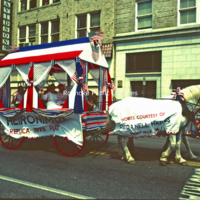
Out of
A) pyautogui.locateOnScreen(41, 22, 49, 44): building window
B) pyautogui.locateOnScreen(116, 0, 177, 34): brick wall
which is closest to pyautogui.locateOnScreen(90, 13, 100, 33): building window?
pyautogui.locateOnScreen(116, 0, 177, 34): brick wall

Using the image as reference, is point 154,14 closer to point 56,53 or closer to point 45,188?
point 56,53

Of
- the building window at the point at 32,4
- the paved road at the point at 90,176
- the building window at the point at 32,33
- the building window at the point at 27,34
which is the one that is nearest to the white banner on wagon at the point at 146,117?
the paved road at the point at 90,176

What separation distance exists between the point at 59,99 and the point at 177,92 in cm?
401

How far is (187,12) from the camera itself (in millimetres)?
14469

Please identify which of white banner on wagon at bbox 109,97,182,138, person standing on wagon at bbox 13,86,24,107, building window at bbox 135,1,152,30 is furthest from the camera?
building window at bbox 135,1,152,30

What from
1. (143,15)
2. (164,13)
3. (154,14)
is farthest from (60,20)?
(164,13)

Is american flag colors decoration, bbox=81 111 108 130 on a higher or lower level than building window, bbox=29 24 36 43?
lower

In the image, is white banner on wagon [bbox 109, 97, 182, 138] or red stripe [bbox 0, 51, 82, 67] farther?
red stripe [bbox 0, 51, 82, 67]

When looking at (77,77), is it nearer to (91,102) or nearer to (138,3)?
(91,102)

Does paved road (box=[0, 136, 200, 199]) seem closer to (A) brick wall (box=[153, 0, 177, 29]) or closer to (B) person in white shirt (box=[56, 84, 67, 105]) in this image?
(B) person in white shirt (box=[56, 84, 67, 105])

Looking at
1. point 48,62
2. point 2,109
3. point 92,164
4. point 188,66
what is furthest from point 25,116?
point 188,66

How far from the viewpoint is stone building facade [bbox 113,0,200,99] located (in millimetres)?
14219

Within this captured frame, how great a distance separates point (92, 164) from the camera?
5.36 metres

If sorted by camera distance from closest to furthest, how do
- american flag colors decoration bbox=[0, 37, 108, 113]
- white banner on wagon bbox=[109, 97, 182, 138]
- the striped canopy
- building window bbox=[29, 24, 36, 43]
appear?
white banner on wagon bbox=[109, 97, 182, 138]
american flag colors decoration bbox=[0, 37, 108, 113]
the striped canopy
building window bbox=[29, 24, 36, 43]
